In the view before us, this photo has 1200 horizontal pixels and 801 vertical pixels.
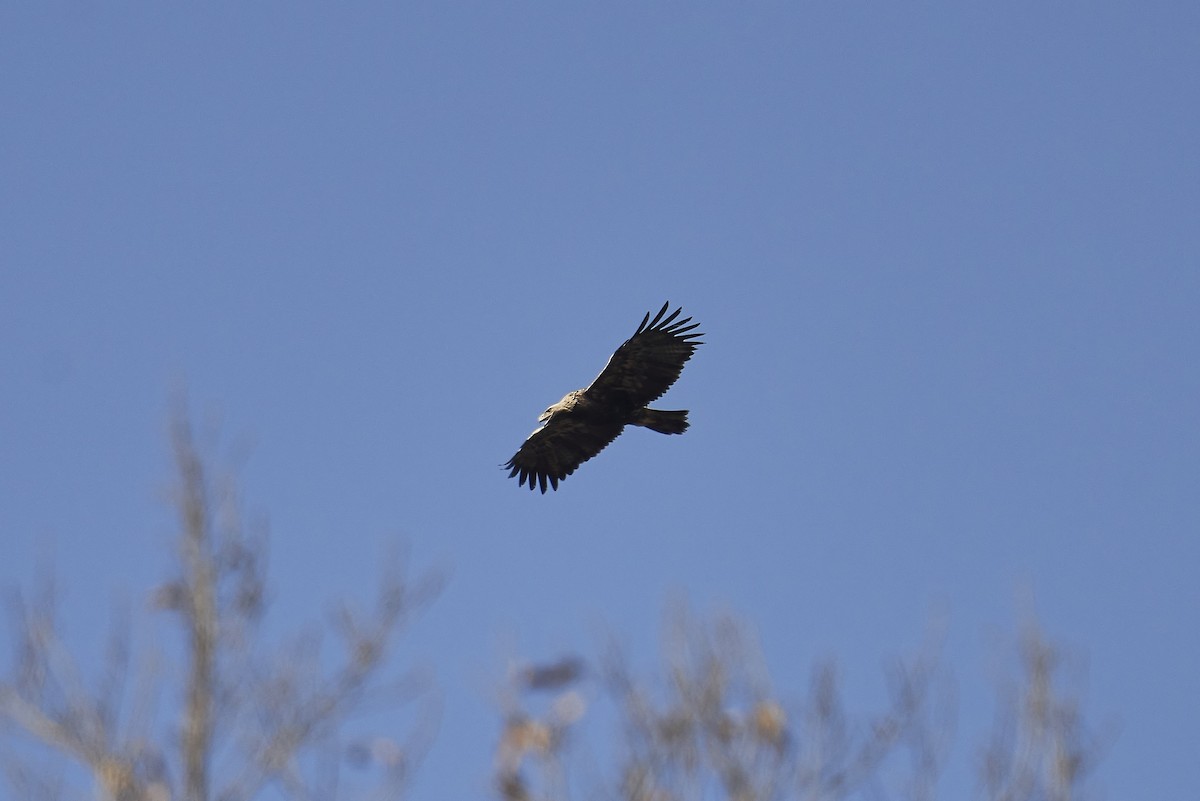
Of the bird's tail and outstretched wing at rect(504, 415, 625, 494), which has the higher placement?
the bird's tail

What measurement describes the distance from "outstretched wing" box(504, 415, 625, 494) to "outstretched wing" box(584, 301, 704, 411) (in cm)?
A: 61

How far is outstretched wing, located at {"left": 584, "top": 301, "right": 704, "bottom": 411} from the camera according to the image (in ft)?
46.0

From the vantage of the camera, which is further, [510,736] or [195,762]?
[510,736]

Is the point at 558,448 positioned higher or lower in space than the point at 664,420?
lower

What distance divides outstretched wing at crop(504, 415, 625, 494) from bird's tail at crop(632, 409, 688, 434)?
0.49m

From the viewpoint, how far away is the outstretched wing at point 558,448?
14750 millimetres

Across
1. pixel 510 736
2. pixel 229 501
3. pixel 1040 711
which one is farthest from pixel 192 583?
pixel 1040 711

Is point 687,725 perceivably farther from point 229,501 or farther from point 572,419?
point 572,419

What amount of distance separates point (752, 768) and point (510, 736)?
1.17 meters

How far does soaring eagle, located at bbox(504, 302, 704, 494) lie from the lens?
46.1ft

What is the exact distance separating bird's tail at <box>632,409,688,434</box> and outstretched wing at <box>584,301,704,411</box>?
0.18m

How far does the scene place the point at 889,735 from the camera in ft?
23.1

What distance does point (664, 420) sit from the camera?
1428cm

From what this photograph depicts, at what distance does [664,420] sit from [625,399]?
1.47ft
